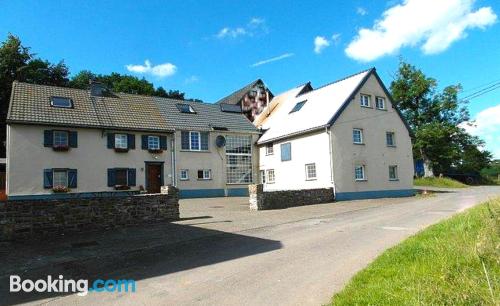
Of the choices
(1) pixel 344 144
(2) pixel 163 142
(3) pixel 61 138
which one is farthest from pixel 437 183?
(3) pixel 61 138

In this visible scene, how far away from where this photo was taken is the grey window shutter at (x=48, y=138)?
2414cm

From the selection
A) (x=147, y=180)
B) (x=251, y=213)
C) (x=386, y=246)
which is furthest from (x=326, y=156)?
(x=386, y=246)

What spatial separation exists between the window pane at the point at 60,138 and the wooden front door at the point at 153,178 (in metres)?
5.55

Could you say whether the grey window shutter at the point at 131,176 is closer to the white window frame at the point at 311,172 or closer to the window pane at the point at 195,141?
the window pane at the point at 195,141

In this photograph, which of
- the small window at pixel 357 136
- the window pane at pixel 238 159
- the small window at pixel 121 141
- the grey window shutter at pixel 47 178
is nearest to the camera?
the grey window shutter at pixel 47 178

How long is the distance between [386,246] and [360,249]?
69 cm

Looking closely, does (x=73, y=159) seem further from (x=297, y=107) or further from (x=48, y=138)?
(x=297, y=107)

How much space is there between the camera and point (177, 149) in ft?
95.5

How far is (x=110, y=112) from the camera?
91.6ft

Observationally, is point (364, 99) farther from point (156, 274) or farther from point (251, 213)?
point (156, 274)

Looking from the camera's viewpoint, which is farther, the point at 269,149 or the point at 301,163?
the point at 269,149

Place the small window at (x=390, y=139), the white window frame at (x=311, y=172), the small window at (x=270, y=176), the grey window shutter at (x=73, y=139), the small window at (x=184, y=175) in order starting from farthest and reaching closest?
the small window at (x=270, y=176) → the small window at (x=390, y=139) → the small window at (x=184, y=175) → the white window frame at (x=311, y=172) → the grey window shutter at (x=73, y=139)

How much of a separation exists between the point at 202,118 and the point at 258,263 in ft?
80.8

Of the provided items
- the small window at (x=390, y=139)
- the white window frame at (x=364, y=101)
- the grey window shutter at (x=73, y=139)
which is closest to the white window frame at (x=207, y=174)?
the grey window shutter at (x=73, y=139)
